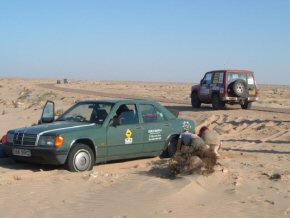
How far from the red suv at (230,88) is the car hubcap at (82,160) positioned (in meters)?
14.4

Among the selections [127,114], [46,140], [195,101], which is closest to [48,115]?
[127,114]

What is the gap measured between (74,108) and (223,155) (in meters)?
3.38

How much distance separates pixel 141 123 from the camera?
438 inches

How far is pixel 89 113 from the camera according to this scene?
35.8 ft

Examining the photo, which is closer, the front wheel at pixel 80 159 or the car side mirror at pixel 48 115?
the front wheel at pixel 80 159

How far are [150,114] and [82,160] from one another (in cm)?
214

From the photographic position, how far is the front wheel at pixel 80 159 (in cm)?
985

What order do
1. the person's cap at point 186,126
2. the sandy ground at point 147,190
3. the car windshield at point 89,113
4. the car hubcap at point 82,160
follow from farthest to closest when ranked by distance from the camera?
the person's cap at point 186,126
the car windshield at point 89,113
the car hubcap at point 82,160
the sandy ground at point 147,190

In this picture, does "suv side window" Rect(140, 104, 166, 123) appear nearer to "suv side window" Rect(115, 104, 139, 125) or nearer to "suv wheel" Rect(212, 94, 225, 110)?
"suv side window" Rect(115, 104, 139, 125)

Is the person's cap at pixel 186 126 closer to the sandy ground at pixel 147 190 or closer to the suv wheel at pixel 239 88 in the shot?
the sandy ground at pixel 147 190

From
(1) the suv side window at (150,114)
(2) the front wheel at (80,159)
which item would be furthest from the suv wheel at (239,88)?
(2) the front wheel at (80,159)

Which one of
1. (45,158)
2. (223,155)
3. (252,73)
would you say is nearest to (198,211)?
(45,158)

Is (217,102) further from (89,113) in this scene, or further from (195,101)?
(89,113)

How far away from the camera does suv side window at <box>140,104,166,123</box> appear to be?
11305mm
